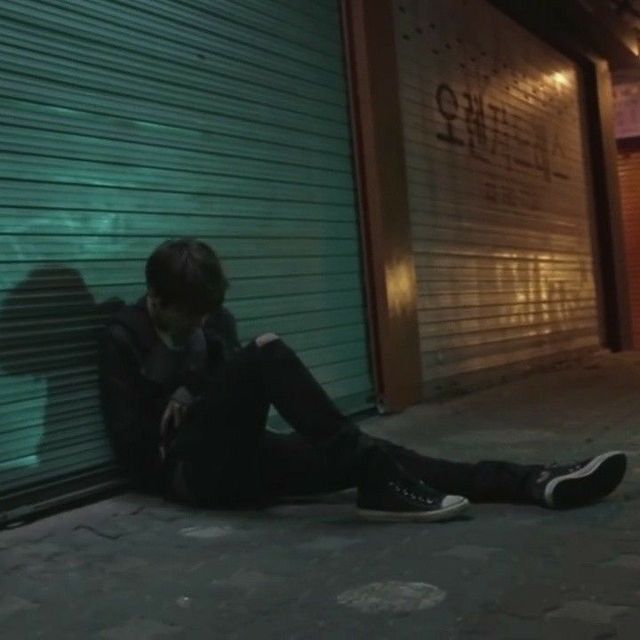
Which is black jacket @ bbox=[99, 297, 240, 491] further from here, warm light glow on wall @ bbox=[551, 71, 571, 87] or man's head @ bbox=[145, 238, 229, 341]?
warm light glow on wall @ bbox=[551, 71, 571, 87]

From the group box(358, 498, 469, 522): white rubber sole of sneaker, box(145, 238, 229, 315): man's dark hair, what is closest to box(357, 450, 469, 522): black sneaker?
box(358, 498, 469, 522): white rubber sole of sneaker

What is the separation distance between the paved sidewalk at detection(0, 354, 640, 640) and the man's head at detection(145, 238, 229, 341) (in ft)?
2.57

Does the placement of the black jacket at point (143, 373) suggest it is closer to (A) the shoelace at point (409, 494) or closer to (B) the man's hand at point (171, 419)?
(B) the man's hand at point (171, 419)

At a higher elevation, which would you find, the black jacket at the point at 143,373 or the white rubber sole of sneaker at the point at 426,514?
the black jacket at the point at 143,373

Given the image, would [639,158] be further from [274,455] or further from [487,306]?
[274,455]

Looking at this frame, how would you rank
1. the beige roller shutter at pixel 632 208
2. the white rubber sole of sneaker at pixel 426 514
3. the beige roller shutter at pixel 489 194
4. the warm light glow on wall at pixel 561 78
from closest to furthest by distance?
the white rubber sole of sneaker at pixel 426 514, the beige roller shutter at pixel 489 194, the warm light glow on wall at pixel 561 78, the beige roller shutter at pixel 632 208

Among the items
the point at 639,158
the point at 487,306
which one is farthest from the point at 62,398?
the point at 639,158

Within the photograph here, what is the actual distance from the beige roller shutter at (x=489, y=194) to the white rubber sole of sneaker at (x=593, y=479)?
12.0 feet

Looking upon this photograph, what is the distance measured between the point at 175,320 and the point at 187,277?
0.23 meters

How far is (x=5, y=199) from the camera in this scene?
3877 mm

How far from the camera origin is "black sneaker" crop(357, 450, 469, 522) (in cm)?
338

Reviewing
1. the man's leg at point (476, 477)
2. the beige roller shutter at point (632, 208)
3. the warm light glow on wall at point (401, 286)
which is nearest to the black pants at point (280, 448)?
the man's leg at point (476, 477)

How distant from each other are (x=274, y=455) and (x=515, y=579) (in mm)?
1231

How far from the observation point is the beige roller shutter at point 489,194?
7.55 metres
